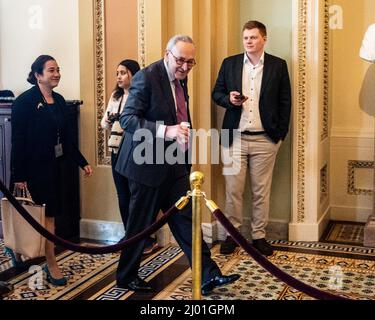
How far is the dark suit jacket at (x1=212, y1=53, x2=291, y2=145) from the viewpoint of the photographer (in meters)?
4.92

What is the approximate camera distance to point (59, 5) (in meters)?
5.87

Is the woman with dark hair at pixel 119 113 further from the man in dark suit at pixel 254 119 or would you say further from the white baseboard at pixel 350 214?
the white baseboard at pixel 350 214

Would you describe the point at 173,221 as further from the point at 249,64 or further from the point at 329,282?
the point at 249,64

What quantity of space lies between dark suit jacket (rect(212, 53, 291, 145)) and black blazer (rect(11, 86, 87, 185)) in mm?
1440

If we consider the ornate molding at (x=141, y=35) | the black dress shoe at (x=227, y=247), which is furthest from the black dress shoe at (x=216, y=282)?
the ornate molding at (x=141, y=35)

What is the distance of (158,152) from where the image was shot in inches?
154

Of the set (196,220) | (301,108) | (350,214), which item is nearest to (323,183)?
(350,214)

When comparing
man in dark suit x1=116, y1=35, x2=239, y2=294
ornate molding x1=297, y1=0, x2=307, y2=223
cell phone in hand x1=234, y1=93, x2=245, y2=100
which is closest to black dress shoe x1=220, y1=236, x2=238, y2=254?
ornate molding x1=297, y1=0, x2=307, y2=223

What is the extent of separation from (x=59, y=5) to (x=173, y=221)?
284 centimetres

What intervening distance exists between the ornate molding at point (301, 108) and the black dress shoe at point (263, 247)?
1.52 feet

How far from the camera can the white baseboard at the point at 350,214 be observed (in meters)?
5.95

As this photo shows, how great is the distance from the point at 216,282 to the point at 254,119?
1.52m

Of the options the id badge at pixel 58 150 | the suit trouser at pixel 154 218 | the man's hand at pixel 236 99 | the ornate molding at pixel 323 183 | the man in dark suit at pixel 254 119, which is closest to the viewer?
the suit trouser at pixel 154 218

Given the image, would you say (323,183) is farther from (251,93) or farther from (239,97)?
(239,97)
